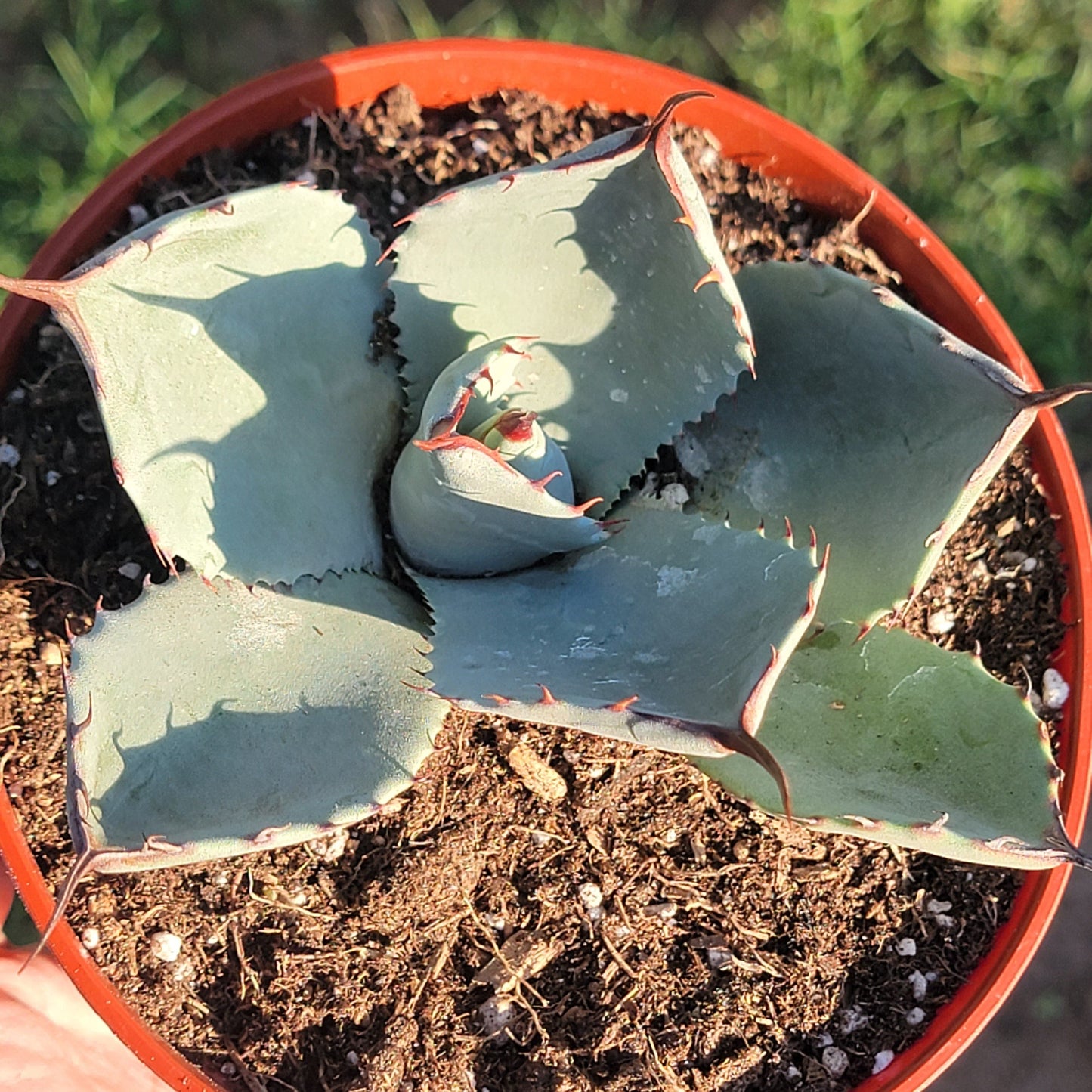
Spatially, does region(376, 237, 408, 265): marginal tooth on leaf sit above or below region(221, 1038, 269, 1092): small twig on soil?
above

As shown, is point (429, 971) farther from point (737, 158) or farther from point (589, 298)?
point (737, 158)

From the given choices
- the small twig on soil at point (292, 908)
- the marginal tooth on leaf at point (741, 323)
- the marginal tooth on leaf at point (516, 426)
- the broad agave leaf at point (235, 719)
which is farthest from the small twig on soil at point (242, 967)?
the marginal tooth on leaf at point (741, 323)

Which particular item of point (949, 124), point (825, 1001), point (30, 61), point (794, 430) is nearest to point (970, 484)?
point (794, 430)

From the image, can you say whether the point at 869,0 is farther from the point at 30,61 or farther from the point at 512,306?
the point at 30,61

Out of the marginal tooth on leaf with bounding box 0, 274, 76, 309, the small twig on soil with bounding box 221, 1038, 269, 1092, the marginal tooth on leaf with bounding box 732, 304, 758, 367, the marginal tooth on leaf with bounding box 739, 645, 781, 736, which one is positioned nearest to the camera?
the marginal tooth on leaf with bounding box 739, 645, 781, 736

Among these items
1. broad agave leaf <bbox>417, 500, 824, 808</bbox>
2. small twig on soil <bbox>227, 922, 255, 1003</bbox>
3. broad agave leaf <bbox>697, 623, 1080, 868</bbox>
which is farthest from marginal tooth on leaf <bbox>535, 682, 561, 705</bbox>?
small twig on soil <bbox>227, 922, 255, 1003</bbox>

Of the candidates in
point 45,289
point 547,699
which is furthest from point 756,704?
point 45,289

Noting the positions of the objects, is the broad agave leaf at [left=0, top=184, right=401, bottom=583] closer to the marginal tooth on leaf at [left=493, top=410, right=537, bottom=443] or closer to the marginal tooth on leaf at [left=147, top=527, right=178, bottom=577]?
the marginal tooth on leaf at [left=147, top=527, right=178, bottom=577]
